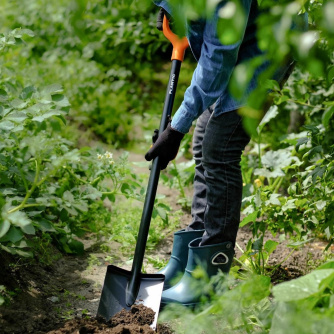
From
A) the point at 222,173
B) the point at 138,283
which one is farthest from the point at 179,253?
the point at 222,173

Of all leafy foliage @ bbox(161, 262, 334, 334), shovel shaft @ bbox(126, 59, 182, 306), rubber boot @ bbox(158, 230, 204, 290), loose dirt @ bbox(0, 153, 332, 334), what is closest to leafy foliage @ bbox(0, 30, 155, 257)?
loose dirt @ bbox(0, 153, 332, 334)

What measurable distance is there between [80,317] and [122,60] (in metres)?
3.36

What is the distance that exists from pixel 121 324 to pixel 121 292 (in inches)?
9.4

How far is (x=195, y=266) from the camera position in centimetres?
233

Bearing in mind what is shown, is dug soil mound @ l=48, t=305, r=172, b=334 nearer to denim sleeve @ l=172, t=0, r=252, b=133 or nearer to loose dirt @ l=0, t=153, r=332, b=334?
loose dirt @ l=0, t=153, r=332, b=334

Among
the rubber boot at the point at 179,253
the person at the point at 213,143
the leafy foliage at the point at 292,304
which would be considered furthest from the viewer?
the rubber boot at the point at 179,253

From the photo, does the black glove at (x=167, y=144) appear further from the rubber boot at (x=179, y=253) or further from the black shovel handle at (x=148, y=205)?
the rubber boot at (x=179, y=253)

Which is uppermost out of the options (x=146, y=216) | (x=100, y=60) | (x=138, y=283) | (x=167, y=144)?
(x=100, y=60)

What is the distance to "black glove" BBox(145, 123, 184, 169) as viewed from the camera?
7.35ft

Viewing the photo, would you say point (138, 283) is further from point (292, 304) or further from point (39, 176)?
point (292, 304)

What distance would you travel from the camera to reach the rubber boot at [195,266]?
7.49 ft

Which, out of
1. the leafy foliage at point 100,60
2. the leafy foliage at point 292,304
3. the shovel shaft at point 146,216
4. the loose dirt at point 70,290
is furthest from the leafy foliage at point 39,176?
the leafy foliage at point 100,60

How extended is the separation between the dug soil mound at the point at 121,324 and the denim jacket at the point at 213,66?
76 centimetres

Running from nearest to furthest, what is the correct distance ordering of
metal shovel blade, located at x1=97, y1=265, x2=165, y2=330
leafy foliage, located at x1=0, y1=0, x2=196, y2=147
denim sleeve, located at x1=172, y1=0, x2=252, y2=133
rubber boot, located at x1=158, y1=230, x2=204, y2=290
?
denim sleeve, located at x1=172, y1=0, x2=252, y2=133
metal shovel blade, located at x1=97, y1=265, x2=165, y2=330
rubber boot, located at x1=158, y1=230, x2=204, y2=290
leafy foliage, located at x1=0, y1=0, x2=196, y2=147
